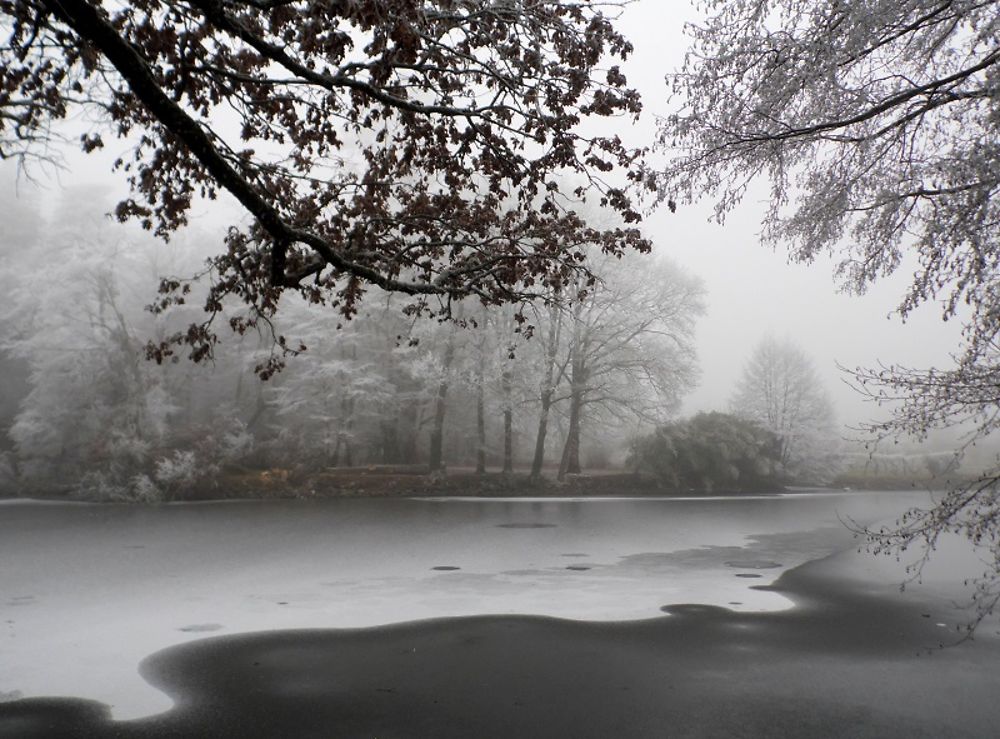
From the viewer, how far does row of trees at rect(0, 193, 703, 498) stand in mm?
22266

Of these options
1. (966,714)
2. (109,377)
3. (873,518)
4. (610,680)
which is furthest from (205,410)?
(966,714)

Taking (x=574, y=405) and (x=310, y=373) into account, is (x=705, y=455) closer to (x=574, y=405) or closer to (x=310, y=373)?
(x=574, y=405)

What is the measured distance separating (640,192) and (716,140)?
84 centimetres

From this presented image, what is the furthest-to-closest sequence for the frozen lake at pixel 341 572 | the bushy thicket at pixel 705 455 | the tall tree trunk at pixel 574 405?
1. the bushy thicket at pixel 705 455
2. the tall tree trunk at pixel 574 405
3. the frozen lake at pixel 341 572

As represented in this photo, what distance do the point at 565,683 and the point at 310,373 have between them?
784 inches

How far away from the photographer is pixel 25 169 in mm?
7215

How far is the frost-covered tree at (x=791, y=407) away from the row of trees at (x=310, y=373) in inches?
267

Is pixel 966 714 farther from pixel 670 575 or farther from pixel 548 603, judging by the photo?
pixel 670 575

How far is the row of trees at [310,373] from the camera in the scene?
22266mm

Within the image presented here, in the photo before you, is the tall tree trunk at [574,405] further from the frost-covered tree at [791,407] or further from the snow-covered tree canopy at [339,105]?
the snow-covered tree canopy at [339,105]

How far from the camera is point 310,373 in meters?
23.9

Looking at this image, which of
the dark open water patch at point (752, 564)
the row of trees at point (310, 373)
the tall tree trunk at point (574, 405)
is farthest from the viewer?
the tall tree trunk at point (574, 405)

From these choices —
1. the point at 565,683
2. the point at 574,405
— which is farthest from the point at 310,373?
the point at 565,683

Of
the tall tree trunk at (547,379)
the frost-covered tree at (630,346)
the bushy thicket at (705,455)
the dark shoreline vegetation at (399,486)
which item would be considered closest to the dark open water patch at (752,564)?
the dark shoreline vegetation at (399,486)
